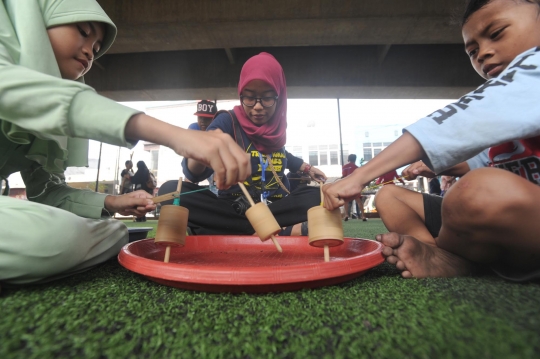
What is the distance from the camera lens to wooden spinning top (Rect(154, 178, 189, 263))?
1.05m

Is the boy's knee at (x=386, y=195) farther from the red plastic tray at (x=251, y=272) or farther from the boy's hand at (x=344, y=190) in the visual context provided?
the boy's hand at (x=344, y=190)

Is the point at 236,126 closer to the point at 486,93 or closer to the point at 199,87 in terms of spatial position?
the point at 486,93

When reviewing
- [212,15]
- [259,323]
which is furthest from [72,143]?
[212,15]

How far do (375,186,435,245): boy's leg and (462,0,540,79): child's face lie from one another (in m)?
0.57

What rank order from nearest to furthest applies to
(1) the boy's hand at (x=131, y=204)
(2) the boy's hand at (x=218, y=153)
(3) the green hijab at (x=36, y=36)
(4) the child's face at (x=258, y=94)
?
(2) the boy's hand at (x=218, y=153)
(3) the green hijab at (x=36, y=36)
(1) the boy's hand at (x=131, y=204)
(4) the child's face at (x=258, y=94)

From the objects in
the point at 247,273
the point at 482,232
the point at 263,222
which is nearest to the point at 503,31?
the point at 482,232

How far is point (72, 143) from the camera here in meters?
1.28

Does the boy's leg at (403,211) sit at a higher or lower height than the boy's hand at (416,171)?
lower

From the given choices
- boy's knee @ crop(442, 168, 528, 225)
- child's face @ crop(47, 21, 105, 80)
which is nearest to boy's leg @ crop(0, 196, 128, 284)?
child's face @ crop(47, 21, 105, 80)

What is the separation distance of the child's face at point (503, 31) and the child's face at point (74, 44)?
4.43 feet

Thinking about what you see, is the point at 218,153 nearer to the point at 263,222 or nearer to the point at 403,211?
the point at 263,222

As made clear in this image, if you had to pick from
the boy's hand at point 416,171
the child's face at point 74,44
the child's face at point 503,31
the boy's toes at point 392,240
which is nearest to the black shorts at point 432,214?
the boy's hand at point 416,171

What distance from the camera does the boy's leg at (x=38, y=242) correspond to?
0.75 meters

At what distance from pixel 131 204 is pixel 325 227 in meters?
0.81
